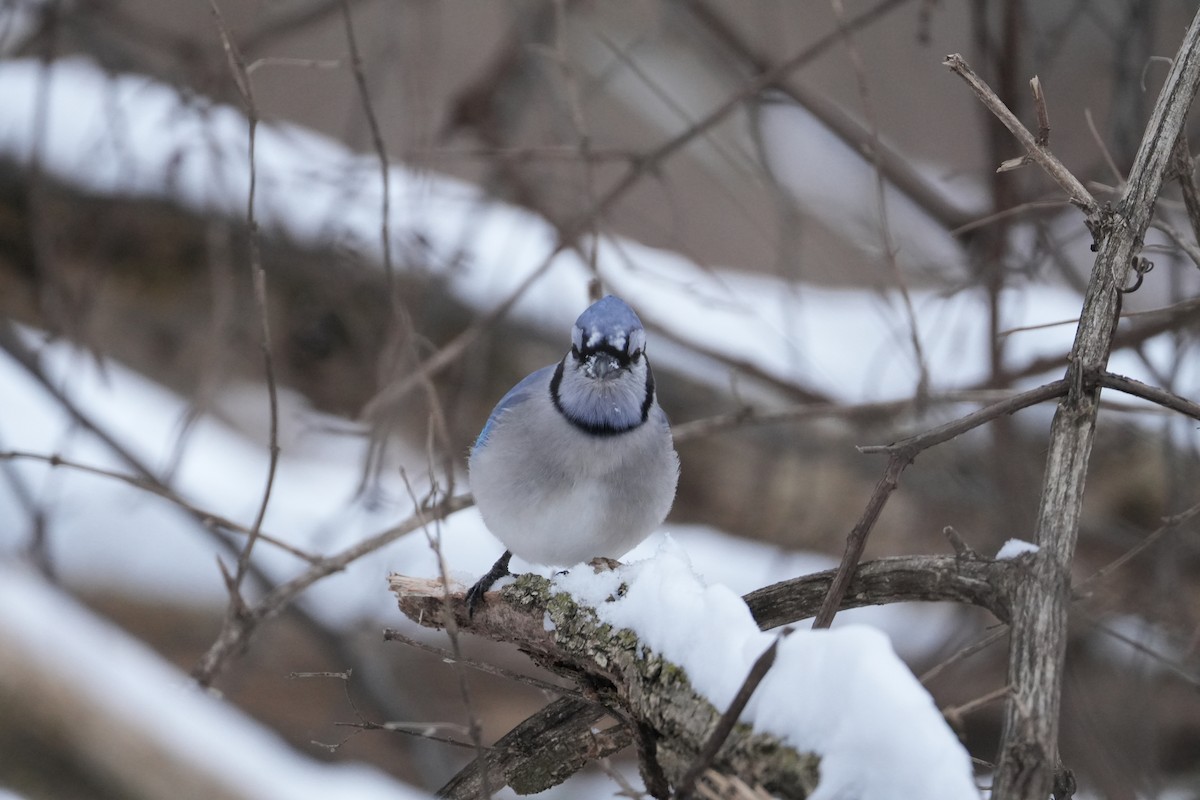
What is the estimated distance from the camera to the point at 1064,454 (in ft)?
3.24

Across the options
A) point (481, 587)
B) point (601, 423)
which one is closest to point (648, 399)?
point (601, 423)

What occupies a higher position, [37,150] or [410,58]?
[410,58]

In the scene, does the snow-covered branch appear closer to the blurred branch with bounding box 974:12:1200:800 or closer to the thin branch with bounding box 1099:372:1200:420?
the blurred branch with bounding box 974:12:1200:800

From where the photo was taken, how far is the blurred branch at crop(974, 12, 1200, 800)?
817 mm

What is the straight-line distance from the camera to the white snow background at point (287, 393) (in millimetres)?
2816

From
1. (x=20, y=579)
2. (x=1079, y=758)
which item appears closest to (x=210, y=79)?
(x=20, y=579)

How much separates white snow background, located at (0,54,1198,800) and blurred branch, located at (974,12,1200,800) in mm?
1233

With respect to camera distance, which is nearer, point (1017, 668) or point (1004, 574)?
point (1017, 668)

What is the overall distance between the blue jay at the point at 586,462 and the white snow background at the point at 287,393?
2.07 feet

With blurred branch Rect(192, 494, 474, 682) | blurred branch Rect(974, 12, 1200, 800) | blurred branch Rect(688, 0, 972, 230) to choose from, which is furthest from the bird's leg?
blurred branch Rect(688, 0, 972, 230)

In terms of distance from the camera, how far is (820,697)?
90 centimetres

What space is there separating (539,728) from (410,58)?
6.28 feet

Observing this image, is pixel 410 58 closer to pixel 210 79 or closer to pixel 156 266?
pixel 210 79

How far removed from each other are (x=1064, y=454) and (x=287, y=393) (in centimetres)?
270
